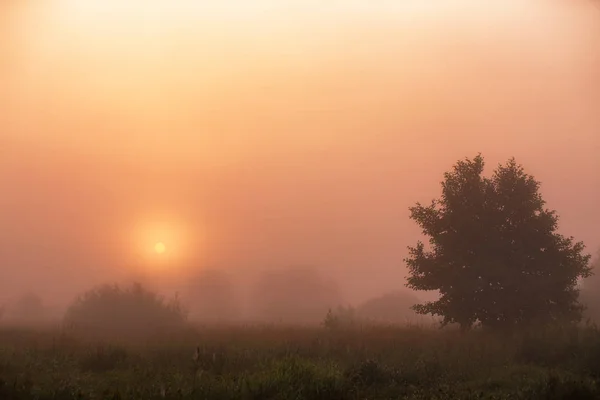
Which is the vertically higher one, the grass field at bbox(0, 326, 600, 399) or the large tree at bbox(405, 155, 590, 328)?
the large tree at bbox(405, 155, 590, 328)

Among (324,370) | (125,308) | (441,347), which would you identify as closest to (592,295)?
(441,347)

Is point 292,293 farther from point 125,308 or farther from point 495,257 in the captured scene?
point 495,257

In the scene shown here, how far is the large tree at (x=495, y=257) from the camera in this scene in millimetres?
19891

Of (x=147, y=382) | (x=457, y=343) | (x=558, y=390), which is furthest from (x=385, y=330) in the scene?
(x=147, y=382)

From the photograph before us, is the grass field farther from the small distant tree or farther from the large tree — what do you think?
the small distant tree

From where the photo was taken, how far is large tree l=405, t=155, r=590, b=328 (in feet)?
65.3

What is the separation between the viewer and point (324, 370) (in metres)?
10.4

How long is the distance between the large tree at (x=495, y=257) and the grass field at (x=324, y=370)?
2.47 m

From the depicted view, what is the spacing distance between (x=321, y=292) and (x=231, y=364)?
64023 mm

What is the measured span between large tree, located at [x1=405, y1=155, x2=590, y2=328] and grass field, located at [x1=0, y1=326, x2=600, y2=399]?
8.09 ft

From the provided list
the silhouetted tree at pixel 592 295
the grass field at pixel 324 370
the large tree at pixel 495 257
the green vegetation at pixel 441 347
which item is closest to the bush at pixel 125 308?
the green vegetation at pixel 441 347

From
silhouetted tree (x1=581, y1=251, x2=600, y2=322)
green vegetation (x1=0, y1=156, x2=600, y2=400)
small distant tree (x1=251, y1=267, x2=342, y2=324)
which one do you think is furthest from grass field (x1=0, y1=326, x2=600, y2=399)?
small distant tree (x1=251, y1=267, x2=342, y2=324)

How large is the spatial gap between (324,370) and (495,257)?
1342cm

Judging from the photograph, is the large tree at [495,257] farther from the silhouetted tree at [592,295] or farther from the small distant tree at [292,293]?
the small distant tree at [292,293]
